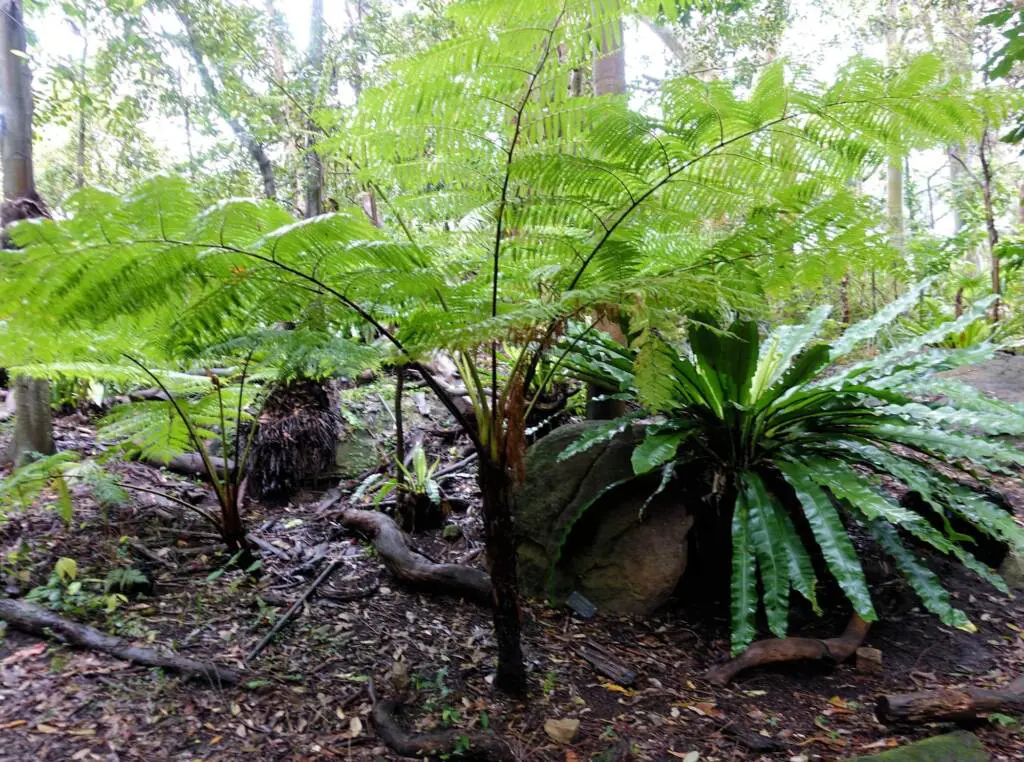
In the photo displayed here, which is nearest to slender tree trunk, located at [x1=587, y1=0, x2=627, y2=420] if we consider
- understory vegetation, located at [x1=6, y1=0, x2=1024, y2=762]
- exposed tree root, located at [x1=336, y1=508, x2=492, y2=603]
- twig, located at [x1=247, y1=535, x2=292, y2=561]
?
understory vegetation, located at [x1=6, y1=0, x2=1024, y2=762]

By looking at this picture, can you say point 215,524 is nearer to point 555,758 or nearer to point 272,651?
point 272,651

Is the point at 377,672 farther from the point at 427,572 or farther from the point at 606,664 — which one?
the point at 606,664

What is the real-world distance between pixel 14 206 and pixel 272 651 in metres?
2.27

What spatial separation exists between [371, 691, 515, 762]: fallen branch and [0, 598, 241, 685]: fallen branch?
0.57 metres

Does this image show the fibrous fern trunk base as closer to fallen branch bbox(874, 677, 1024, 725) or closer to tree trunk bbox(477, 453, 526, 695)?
tree trunk bbox(477, 453, 526, 695)

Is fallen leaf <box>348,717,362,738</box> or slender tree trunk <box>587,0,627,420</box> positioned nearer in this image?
fallen leaf <box>348,717,362,738</box>

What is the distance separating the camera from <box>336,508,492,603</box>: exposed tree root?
98.4 inches

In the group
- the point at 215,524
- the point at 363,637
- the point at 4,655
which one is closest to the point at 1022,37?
the point at 363,637

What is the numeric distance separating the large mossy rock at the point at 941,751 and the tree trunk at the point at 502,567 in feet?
3.09

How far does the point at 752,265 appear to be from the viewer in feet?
6.08

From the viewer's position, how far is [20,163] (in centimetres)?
287

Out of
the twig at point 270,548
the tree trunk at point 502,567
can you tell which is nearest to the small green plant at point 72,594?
the twig at point 270,548

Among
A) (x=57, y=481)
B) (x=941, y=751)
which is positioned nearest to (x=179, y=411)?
(x=57, y=481)

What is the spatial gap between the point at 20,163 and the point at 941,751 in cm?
418
